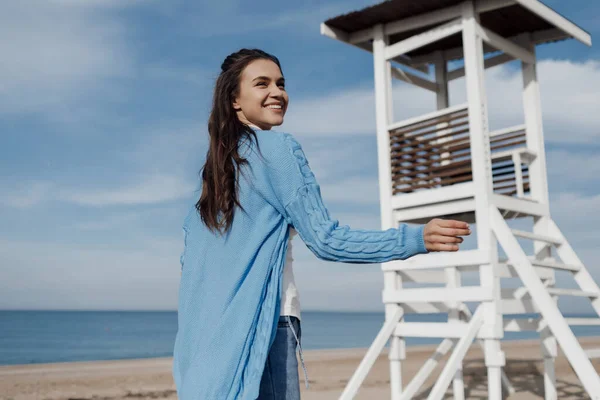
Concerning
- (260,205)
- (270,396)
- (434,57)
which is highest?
(434,57)

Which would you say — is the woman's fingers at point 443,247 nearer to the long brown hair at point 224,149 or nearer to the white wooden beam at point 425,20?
the long brown hair at point 224,149

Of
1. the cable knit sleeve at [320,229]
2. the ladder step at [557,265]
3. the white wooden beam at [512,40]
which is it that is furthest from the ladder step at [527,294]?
the cable knit sleeve at [320,229]

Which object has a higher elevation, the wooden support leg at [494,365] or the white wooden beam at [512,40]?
the white wooden beam at [512,40]

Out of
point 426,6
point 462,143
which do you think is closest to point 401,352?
point 462,143

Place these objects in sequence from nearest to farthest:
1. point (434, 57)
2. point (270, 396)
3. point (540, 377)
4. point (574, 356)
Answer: point (270, 396)
point (574, 356)
point (434, 57)
point (540, 377)

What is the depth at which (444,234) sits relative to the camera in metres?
1.46

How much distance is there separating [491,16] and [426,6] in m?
0.76

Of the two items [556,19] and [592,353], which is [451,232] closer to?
[592,353]

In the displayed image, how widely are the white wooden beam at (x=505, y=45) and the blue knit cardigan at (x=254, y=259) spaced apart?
610 centimetres

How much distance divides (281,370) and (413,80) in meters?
7.27

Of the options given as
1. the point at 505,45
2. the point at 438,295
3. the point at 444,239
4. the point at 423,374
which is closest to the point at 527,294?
the point at 438,295

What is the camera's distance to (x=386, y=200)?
7.57m

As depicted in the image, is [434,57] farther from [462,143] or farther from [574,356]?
[574,356]

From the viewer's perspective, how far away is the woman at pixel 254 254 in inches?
60.1
